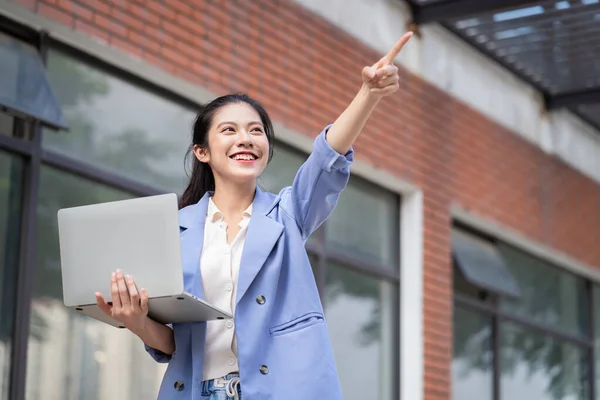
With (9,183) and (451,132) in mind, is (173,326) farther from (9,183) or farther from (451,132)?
(451,132)

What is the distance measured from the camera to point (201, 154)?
303cm

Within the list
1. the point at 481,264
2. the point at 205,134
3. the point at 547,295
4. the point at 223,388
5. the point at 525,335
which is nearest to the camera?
the point at 223,388

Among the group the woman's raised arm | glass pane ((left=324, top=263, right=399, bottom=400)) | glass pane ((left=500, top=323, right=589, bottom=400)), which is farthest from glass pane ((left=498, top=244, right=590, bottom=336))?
the woman's raised arm

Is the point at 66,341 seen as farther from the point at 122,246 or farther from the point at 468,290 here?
the point at 468,290

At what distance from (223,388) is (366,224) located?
578cm

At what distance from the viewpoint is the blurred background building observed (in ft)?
18.2

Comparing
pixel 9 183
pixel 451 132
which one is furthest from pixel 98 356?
pixel 451 132

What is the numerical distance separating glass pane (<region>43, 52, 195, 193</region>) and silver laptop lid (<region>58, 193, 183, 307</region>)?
2898 millimetres

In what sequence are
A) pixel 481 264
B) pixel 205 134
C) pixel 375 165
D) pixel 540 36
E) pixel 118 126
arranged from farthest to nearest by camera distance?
pixel 481 264
pixel 540 36
pixel 375 165
pixel 118 126
pixel 205 134

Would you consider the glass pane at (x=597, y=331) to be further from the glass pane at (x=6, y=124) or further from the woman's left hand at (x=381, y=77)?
the woman's left hand at (x=381, y=77)

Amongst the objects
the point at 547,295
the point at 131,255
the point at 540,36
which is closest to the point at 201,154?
the point at 131,255

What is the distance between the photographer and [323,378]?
8.63ft

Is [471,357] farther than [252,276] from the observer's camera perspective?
Yes

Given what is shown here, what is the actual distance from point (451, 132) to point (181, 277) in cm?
691
